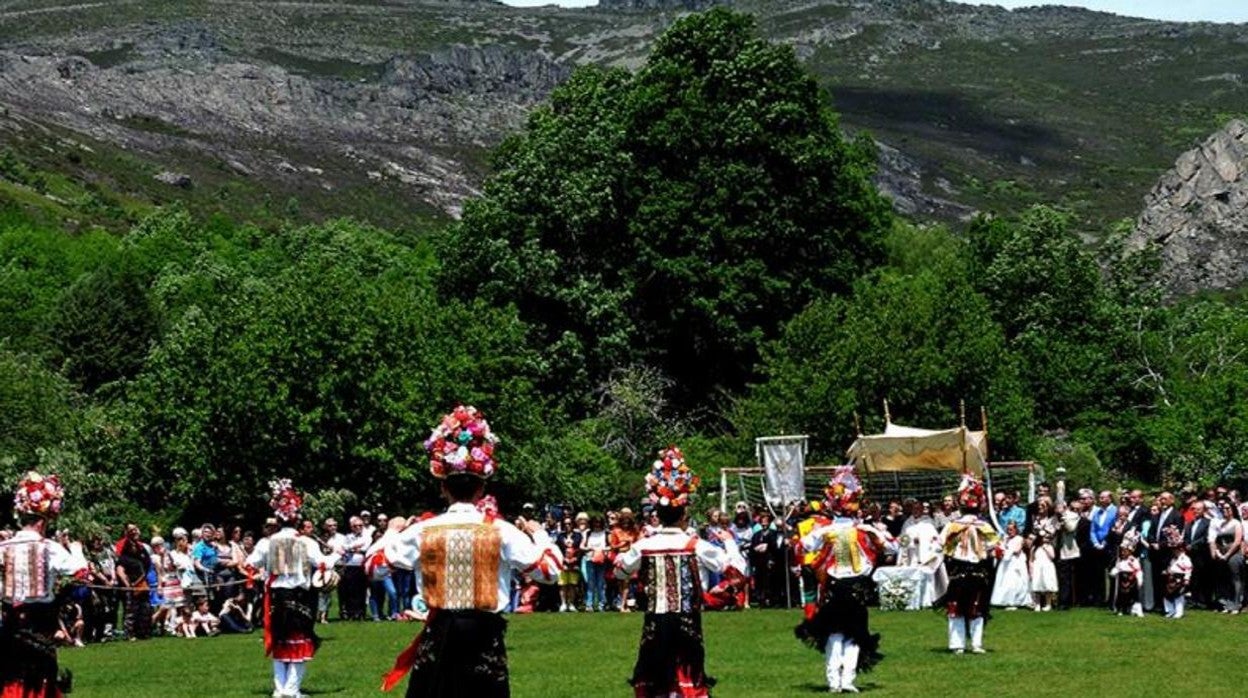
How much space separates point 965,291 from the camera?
5294cm

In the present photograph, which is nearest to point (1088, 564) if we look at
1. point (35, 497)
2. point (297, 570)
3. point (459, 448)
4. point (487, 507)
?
point (297, 570)

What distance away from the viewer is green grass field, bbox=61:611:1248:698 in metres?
20.0

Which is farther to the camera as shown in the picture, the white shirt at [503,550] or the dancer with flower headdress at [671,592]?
the dancer with flower headdress at [671,592]

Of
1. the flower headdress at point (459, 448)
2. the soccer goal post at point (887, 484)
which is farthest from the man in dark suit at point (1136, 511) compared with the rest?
the flower headdress at point (459, 448)

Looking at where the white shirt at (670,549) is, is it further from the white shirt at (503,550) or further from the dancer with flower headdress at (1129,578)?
the dancer with flower headdress at (1129,578)

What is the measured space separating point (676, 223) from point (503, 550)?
43.4 meters

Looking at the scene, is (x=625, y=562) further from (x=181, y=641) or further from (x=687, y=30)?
(x=687, y=30)

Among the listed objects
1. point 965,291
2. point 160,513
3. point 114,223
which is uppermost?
point 114,223

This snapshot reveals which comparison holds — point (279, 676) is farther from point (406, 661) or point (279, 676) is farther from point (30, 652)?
point (406, 661)

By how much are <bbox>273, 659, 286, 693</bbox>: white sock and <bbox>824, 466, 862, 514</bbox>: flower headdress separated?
612cm

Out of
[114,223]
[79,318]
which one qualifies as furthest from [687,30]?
[114,223]

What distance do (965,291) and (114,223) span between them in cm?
10100

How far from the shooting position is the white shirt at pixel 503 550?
11.9 metres

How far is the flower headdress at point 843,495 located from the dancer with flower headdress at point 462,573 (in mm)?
8437
